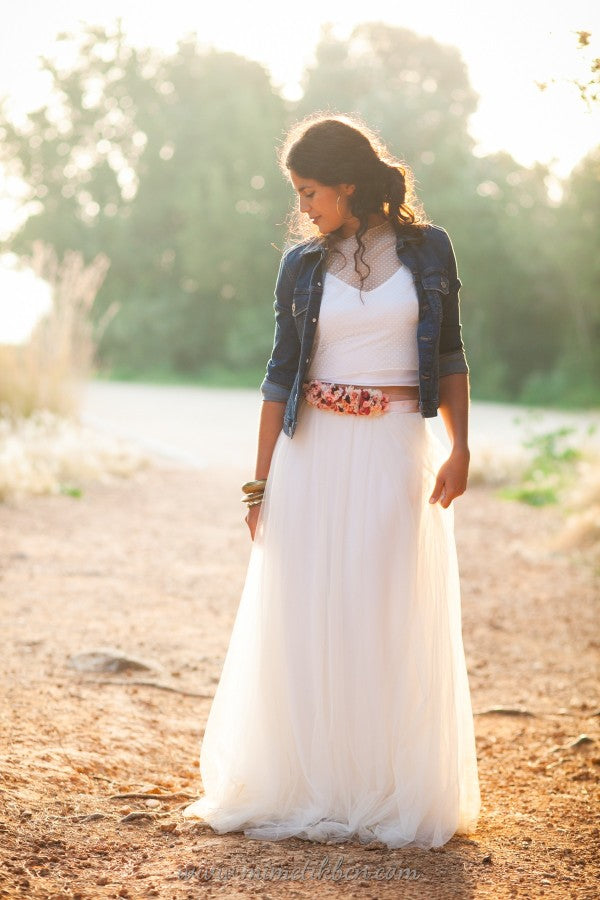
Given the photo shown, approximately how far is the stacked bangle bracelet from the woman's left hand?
48 centimetres

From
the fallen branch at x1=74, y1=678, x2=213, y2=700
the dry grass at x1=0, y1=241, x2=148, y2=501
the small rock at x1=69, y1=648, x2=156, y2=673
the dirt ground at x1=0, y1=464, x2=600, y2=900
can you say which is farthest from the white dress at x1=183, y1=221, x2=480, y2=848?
the dry grass at x1=0, y1=241, x2=148, y2=501

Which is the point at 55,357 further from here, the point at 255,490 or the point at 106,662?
the point at 255,490

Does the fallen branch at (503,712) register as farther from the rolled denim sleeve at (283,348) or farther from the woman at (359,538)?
the rolled denim sleeve at (283,348)

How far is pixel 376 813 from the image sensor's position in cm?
277

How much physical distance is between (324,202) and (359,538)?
0.88m

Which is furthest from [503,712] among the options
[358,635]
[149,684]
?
[358,635]

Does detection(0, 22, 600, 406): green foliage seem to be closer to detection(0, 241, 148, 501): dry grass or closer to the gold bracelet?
detection(0, 241, 148, 501): dry grass

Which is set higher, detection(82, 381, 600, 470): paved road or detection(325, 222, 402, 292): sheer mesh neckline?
detection(325, 222, 402, 292): sheer mesh neckline

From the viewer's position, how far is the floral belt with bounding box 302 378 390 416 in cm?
282

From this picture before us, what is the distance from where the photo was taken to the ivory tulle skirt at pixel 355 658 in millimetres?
2787

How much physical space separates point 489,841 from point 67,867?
1091mm

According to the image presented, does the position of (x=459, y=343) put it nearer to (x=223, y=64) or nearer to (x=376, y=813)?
(x=376, y=813)

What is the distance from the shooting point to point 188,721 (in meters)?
4.00

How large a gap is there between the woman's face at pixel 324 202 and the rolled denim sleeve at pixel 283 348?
0.48 ft
